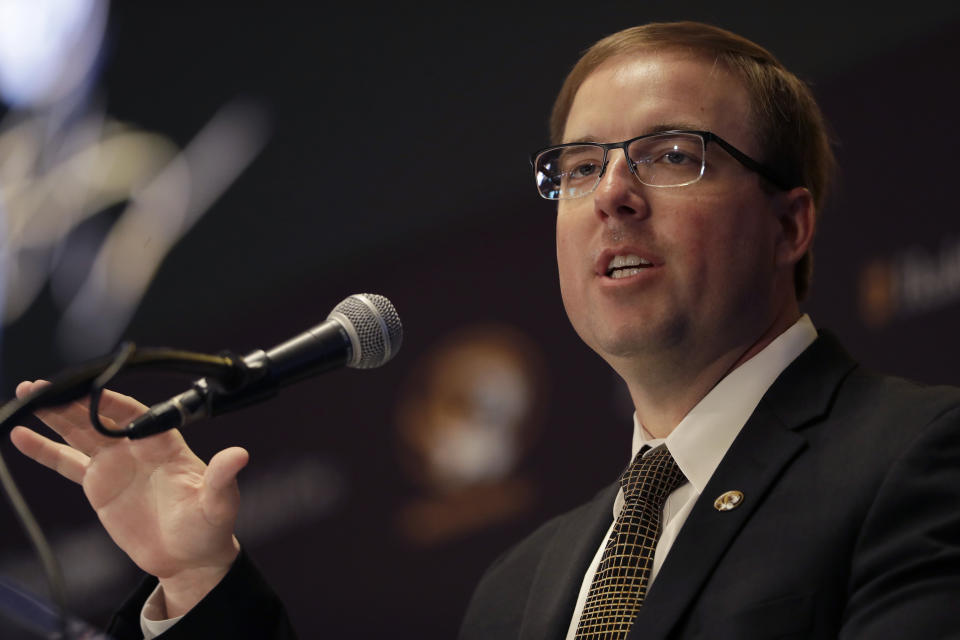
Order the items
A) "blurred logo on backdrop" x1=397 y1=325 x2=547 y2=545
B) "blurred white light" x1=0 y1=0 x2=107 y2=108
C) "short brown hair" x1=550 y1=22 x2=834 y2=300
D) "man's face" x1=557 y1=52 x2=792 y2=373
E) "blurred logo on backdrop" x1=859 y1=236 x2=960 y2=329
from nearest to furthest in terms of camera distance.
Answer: "man's face" x1=557 y1=52 x2=792 y2=373 < "short brown hair" x1=550 y1=22 x2=834 y2=300 < "blurred logo on backdrop" x1=859 y1=236 x2=960 y2=329 < "blurred logo on backdrop" x1=397 y1=325 x2=547 y2=545 < "blurred white light" x1=0 y1=0 x2=107 y2=108

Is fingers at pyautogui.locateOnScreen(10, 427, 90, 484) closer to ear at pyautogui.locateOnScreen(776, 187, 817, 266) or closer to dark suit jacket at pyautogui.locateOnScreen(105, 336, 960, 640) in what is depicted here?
dark suit jacket at pyautogui.locateOnScreen(105, 336, 960, 640)

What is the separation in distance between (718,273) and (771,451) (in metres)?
0.30

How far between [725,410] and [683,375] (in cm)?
10

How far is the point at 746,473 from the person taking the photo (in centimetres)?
141

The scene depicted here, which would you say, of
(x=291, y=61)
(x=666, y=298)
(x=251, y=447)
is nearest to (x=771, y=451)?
(x=666, y=298)

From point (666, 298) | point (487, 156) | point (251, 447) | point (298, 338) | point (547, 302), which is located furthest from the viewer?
point (251, 447)

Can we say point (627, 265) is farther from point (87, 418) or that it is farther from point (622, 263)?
point (87, 418)

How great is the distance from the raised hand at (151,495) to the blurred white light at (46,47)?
9.17 ft

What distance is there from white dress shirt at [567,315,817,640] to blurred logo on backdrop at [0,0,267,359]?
8.82 ft

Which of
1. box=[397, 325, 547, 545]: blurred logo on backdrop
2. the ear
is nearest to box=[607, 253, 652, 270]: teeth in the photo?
the ear

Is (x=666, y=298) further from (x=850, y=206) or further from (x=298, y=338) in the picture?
(x=850, y=206)

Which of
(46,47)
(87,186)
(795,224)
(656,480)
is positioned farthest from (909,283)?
(46,47)

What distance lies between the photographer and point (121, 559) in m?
3.88

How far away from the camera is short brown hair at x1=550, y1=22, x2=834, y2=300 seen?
5.57 ft
